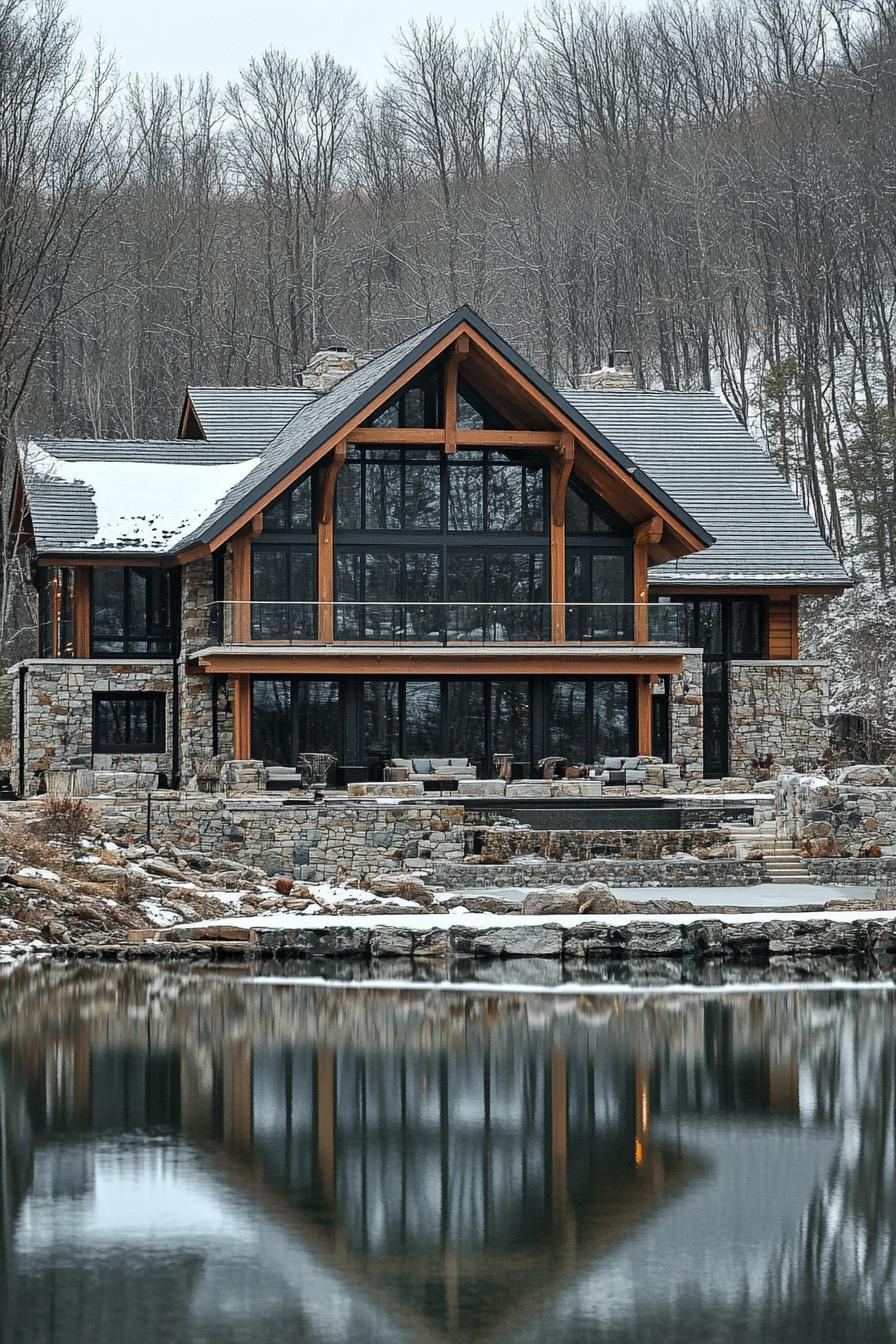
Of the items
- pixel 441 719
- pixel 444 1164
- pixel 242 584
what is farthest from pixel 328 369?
pixel 444 1164

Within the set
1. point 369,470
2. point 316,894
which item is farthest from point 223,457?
point 316,894

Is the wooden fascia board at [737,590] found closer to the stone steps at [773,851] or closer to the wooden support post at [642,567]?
the wooden support post at [642,567]

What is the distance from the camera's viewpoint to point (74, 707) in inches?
1319

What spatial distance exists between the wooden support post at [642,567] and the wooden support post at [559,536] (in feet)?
4.40

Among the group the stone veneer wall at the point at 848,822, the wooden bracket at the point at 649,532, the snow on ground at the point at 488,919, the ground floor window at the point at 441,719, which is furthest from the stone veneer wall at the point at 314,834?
the wooden bracket at the point at 649,532

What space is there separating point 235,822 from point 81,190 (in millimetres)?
13057

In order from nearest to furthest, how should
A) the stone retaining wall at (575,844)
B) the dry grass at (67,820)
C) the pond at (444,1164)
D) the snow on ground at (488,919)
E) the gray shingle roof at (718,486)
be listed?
the pond at (444,1164)
the snow on ground at (488,919)
the dry grass at (67,820)
the stone retaining wall at (575,844)
the gray shingle roof at (718,486)

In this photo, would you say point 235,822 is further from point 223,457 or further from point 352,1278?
point 352,1278

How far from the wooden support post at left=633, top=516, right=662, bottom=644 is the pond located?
14.4m

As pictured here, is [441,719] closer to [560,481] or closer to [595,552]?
[595,552]

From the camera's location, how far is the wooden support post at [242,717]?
102 feet

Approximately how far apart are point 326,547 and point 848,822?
34.1 feet

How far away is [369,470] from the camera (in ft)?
108

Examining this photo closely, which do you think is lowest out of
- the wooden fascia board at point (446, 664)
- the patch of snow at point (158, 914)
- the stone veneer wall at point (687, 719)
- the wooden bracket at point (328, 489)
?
the patch of snow at point (158, 914)
